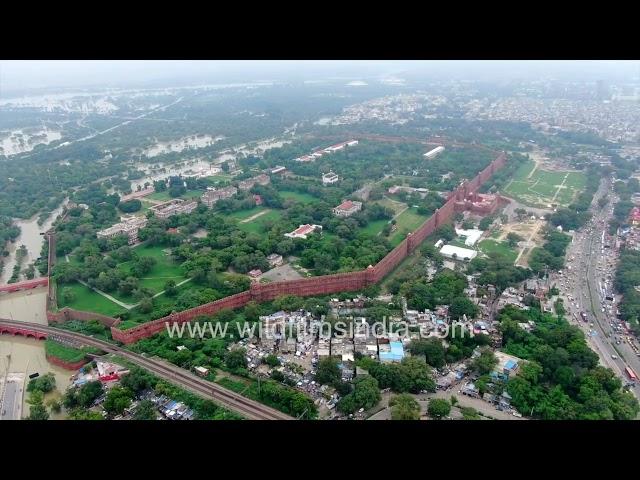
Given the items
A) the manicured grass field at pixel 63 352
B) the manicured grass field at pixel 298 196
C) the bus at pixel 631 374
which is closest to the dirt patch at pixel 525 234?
the bus at pixel 631 374

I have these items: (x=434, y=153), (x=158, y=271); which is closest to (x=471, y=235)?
(x=158, y=271)

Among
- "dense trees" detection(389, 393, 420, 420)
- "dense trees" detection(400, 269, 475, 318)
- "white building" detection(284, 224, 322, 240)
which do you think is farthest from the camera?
"white building" detection(284, 224, 322, 240)

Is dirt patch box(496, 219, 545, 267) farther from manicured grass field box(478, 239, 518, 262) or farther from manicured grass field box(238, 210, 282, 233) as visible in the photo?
manicured grass field box(238, 210, 282, 233)

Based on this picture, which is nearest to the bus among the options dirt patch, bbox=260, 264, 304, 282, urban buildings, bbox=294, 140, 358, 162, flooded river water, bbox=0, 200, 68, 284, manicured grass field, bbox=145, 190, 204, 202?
dirt patch, bbox=260, 264, 304, 282

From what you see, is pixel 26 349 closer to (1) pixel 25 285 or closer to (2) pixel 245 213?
(1) pixel 25 285

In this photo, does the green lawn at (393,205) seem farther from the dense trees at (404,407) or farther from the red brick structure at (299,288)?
the dense trees at (404,407)

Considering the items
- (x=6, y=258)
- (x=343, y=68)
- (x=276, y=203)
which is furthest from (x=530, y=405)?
(x=343, y=68)
